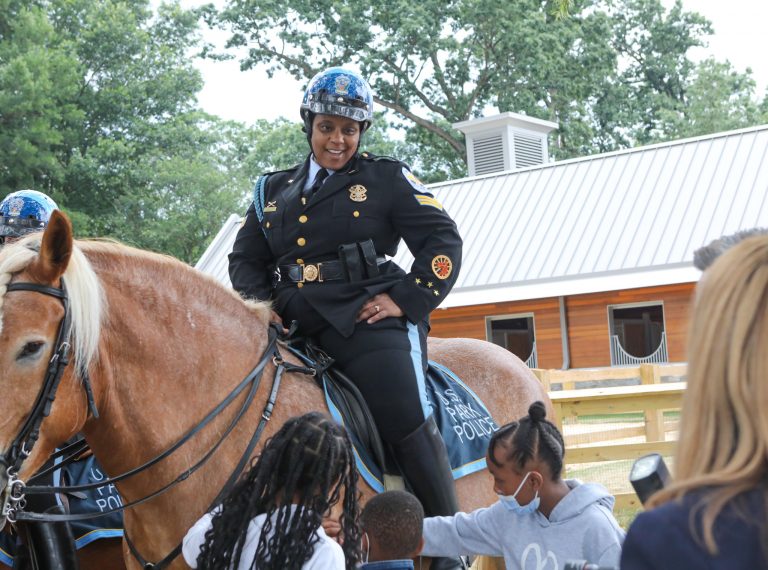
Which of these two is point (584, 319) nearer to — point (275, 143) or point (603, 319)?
point (603, 319)

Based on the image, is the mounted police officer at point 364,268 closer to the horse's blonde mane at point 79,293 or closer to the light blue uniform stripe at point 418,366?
the light blue uniform stripe at point 418,366

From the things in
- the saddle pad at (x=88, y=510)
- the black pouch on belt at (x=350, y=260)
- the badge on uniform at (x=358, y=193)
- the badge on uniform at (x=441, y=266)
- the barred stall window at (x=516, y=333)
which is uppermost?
the badge on uniform at (x=358, y=193)

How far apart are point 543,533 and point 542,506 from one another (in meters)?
0.09

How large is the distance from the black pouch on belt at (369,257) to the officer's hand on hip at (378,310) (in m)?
0.14

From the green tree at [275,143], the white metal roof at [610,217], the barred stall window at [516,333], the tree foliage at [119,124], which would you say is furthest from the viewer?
the green tree at [275,143]

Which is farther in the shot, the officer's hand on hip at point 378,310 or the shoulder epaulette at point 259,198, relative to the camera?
the shoulder epaulette at point 259,198

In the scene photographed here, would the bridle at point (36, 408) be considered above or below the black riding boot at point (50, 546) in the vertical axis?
above

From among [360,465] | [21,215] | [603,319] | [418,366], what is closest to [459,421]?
[418,366]

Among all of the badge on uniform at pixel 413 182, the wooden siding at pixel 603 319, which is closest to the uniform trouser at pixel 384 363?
the badge on uniform at pixel 413 182

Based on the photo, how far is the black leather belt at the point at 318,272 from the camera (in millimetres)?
4527

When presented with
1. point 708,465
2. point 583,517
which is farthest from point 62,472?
point 708,465

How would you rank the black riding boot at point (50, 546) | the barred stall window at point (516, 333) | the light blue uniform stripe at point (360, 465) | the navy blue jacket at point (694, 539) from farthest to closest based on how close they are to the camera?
the barred stall window at point (516, 333), the black riding boot at point (50, 546), the light blue uniform stripe at point (360, 465), the navy blue jacket at point (694, 539)

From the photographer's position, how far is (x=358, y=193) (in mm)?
4602

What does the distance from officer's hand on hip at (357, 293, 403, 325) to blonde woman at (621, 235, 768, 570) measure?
9.83ft
